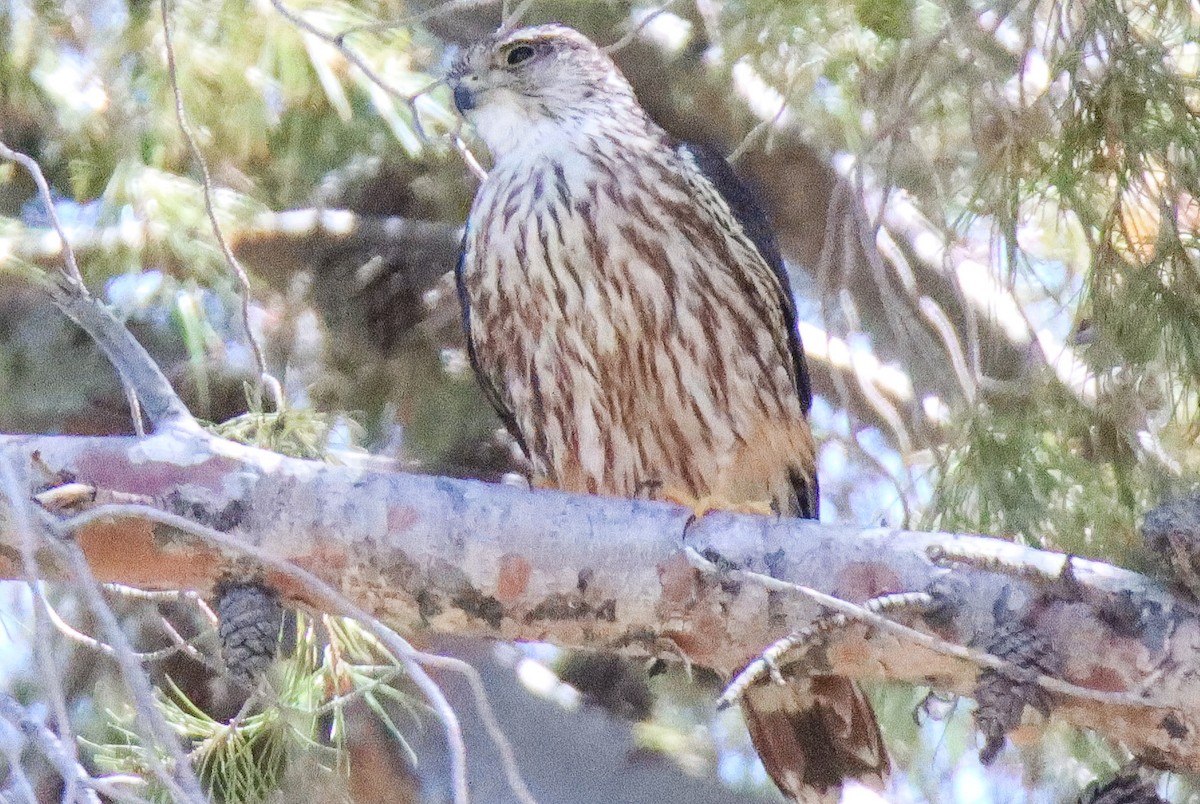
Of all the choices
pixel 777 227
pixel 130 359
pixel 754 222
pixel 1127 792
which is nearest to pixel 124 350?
pixel 130 359

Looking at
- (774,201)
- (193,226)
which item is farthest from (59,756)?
(774,201)

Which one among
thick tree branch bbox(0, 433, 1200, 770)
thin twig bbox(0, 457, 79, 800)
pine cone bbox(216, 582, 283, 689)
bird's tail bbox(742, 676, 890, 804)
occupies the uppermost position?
thin twig bbox(0, 457, 79, 800)

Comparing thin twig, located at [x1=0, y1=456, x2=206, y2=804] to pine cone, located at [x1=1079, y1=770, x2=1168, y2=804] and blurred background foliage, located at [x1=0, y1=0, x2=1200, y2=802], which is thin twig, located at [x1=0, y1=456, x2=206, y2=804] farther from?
pine cone, located at [x1=1079, y1=770, x2=1168, y2=804]

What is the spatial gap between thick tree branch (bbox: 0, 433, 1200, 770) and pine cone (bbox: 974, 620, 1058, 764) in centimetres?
8

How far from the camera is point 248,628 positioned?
6.41ft

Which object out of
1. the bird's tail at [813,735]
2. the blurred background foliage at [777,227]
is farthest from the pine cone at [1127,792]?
the bird's tail at [813,735]

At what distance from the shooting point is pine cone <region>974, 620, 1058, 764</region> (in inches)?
72.1

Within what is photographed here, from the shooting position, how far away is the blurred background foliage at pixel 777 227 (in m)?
2.22

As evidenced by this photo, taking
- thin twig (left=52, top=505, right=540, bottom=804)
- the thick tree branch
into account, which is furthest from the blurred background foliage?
thin twig (left=52, top=505, right=540, bottom=804)

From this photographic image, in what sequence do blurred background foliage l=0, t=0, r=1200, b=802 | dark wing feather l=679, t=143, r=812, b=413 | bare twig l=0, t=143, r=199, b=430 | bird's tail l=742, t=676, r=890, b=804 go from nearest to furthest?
bare twig l=0, t=143, r=199, b=430, blurred background foliage l=0, t=0, r=1200, b=802, bird's tail l=742, t=676, r=890, b=804, dark wing feather l=679, t=143, r=812, b=413

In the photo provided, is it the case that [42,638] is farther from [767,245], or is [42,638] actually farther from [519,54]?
[519,54]

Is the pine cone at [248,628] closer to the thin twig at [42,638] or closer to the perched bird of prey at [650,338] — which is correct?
the thin twig at [42,638]

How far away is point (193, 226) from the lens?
312 cm

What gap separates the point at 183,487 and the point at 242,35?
1.45 m
